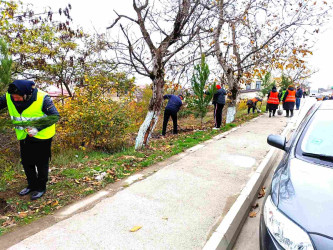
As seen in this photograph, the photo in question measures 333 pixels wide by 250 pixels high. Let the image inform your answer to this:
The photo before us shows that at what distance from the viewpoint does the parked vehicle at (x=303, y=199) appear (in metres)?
1.58

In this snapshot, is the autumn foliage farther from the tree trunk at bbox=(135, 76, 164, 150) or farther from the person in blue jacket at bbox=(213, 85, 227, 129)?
the person in blue jacket at bbox=(213, 85, 227, 129)

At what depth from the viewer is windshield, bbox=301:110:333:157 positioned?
2.45 metres

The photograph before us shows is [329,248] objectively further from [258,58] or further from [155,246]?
[258,58]

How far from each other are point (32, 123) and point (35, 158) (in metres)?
0.94

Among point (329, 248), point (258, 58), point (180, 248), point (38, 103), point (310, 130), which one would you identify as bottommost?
point (180, 248)

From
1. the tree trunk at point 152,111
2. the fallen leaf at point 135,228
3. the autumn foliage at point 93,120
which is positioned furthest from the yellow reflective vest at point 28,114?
the autumn foliage at point 93,120

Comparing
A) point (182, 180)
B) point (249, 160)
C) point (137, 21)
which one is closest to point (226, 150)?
point (249, 160)

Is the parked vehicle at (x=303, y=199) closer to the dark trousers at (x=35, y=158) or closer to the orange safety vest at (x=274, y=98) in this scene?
the dark trousers at (x=35, y=158)

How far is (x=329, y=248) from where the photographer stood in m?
1.45

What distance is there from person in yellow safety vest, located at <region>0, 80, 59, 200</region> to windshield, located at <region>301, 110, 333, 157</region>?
3.13 meters

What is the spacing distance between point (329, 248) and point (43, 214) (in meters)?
3.22

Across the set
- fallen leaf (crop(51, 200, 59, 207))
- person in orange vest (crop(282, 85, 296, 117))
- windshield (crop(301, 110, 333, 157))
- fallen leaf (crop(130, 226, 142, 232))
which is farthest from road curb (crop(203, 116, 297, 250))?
person in orange vest (crop(282, 85, 296, 117))

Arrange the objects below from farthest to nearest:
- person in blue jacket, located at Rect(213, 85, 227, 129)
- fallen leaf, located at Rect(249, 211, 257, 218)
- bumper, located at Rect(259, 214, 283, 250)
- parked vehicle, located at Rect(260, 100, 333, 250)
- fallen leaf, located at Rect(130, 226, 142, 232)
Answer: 1. person in blue jacket, located at Rect(213, 85, 227, 129)
2. fallen leaf, located at Rect(249, 211, 257, 218)
3. fallen leaf, located at Rect(130, 226, 142, 232)
4. bumper, located at Rect(259, 214, 283, 250)
5. parked vehicle, located at Rect(260, 100, 333, 250)

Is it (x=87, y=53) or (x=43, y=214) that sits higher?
(x=87, y=53)
